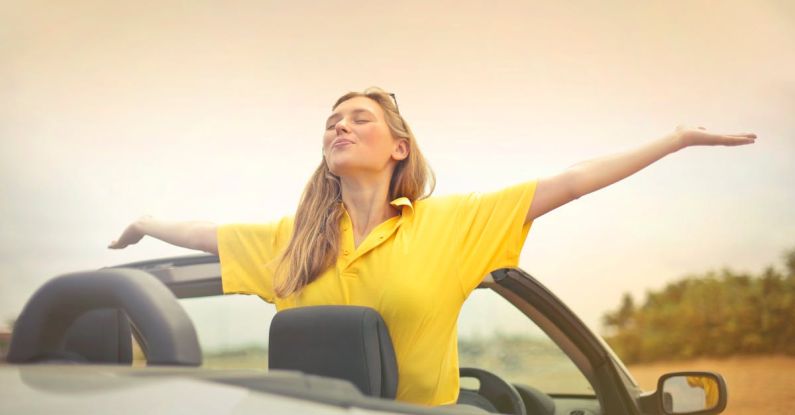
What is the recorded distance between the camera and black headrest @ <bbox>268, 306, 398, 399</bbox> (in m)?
1.30

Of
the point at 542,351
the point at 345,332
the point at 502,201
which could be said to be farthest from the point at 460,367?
the point at 345,332

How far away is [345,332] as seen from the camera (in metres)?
1.30

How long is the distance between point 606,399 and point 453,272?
448mm

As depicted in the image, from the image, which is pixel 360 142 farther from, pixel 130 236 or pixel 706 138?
pixel 706 138

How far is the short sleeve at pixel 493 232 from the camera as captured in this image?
5.65 ft

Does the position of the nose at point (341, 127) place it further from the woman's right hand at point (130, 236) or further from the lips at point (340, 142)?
the woman's right hand at point (130, 236)

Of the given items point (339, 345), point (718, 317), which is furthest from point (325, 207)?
point (718, 317)

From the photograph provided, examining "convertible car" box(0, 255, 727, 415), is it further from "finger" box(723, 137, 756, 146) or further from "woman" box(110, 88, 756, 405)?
"finger" box(723, 137, 756, 146)

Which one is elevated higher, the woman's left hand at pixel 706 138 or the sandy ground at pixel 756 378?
the woman's left hand at pixel 706 138

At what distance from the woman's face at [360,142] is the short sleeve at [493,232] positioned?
0.80 ft

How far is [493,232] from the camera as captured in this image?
68.4 inches

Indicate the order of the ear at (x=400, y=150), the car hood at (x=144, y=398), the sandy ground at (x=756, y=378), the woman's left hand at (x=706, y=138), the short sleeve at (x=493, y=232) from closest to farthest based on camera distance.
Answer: the car hood at (x=144, y=398)
the woman's left hand at (x=706, y=138)
the short sleeve at (x=493, y=232)
the ear at (x=400, y=150)
the sandy ground at (x=756, y=378)

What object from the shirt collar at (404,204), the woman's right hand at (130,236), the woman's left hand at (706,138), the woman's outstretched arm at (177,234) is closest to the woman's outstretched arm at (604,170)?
the woman's left hand at (706,138)

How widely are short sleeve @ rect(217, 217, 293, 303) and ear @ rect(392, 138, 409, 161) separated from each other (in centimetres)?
25
